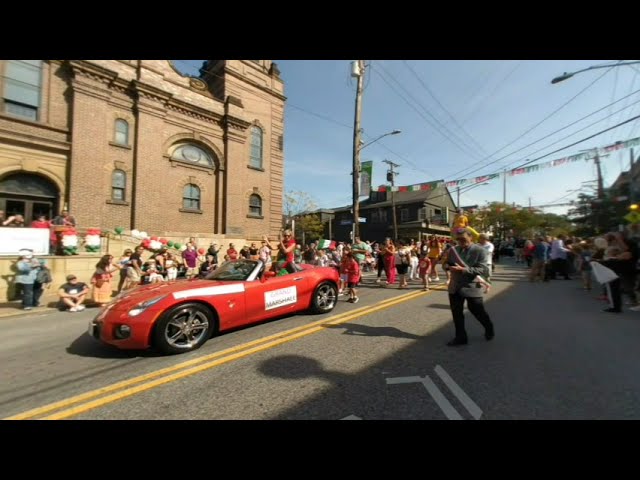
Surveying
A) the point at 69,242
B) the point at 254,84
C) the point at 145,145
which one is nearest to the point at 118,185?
the point at 145,145

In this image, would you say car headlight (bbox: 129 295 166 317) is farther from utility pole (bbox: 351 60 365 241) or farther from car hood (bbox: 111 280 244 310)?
utility pole (bbox: 351 60 365 241)

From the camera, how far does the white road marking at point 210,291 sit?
Result: 3.80 m

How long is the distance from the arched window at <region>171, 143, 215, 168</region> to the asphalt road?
12565mm

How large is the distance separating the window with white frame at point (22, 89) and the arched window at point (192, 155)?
17.9 feet

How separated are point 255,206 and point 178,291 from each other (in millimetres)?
14931

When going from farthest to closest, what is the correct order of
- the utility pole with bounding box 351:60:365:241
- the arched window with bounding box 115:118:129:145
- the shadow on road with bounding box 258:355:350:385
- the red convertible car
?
the arched window with bounding box 115:118:129:145 < the utility pole with bounding box 351:60:365:241 < the red convertible car < the shadow on road with bounding box 258:355:350:385

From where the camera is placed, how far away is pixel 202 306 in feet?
13.0

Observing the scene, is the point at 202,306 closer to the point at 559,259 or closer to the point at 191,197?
the point at 559,259

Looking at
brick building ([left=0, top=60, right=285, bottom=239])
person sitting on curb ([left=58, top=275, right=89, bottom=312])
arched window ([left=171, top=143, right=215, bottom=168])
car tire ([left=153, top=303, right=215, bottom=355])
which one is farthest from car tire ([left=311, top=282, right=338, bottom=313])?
arched window ([left=171, top=143, right=215, bottom=168])

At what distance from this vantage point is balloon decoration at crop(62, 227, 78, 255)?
8703mm

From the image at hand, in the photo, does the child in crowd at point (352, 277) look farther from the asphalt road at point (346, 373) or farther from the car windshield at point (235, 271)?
the car windshield at point (235, 271)

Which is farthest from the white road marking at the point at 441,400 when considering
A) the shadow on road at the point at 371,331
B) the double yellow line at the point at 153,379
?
the double yellow line at the point at 153,379
